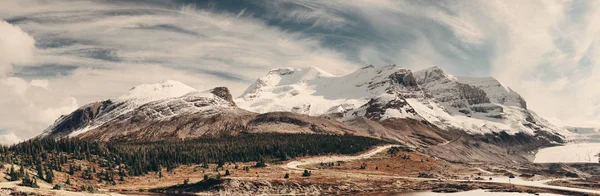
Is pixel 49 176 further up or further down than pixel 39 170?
further down

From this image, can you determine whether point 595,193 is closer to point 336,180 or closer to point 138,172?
point 336,180

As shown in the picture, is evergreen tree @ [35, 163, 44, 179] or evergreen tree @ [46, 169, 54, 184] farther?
evergreen tree @ [35, 163, 44, 179]

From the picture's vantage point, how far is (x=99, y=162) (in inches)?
7190

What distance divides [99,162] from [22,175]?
192ft

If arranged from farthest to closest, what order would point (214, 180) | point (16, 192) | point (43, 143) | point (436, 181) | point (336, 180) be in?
point (43, 143) < point (436, 181) < point (336, 180) < point (214, 180) < point (16, 192)

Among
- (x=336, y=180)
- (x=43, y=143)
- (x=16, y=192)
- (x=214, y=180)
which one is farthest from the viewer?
(x=43, y=143)

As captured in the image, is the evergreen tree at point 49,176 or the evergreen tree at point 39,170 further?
the evergreen tree at point 39,170

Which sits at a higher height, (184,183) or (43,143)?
(43,143)

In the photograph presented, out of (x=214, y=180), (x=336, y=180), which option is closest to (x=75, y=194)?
(x=214, y=180)

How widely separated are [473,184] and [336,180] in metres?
50.8

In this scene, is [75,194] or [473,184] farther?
[473,184]

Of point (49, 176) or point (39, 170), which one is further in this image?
point (39, 170)

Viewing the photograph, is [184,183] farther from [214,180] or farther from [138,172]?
[138,172]

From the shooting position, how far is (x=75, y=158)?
177375mm
